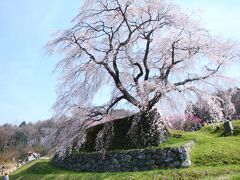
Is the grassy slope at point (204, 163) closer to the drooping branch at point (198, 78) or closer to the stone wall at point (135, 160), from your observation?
the stone wall at point (135, 160)

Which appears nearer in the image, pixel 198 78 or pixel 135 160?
pixel 135 160

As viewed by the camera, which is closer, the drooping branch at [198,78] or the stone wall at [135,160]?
the stone wall at [135,160]

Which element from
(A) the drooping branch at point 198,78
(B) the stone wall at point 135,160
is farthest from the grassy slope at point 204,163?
(A) the drooping branch at point 198,78

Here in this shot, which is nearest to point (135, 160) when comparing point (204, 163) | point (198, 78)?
point (204, 163)

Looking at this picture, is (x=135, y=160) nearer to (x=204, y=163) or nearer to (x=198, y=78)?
(x=204, y=163)

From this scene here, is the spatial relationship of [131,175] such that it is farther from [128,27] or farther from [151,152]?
[128,27]

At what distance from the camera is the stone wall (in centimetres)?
1439

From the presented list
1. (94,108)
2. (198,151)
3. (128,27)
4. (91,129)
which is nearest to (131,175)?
(198,151)

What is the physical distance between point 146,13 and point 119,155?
26.4 ft

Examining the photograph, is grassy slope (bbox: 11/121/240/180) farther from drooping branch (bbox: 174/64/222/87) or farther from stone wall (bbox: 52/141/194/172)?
drooping branch (bbox: 174/64/222/87)

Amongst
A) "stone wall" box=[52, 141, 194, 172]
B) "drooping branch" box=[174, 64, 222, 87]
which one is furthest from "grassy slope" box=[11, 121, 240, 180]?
"drooping branch" box=[174, 64, 222, 87]

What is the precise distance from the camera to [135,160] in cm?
1573

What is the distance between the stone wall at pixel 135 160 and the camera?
567 inches

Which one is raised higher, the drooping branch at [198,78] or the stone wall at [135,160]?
the drooping branch at [198,78]
